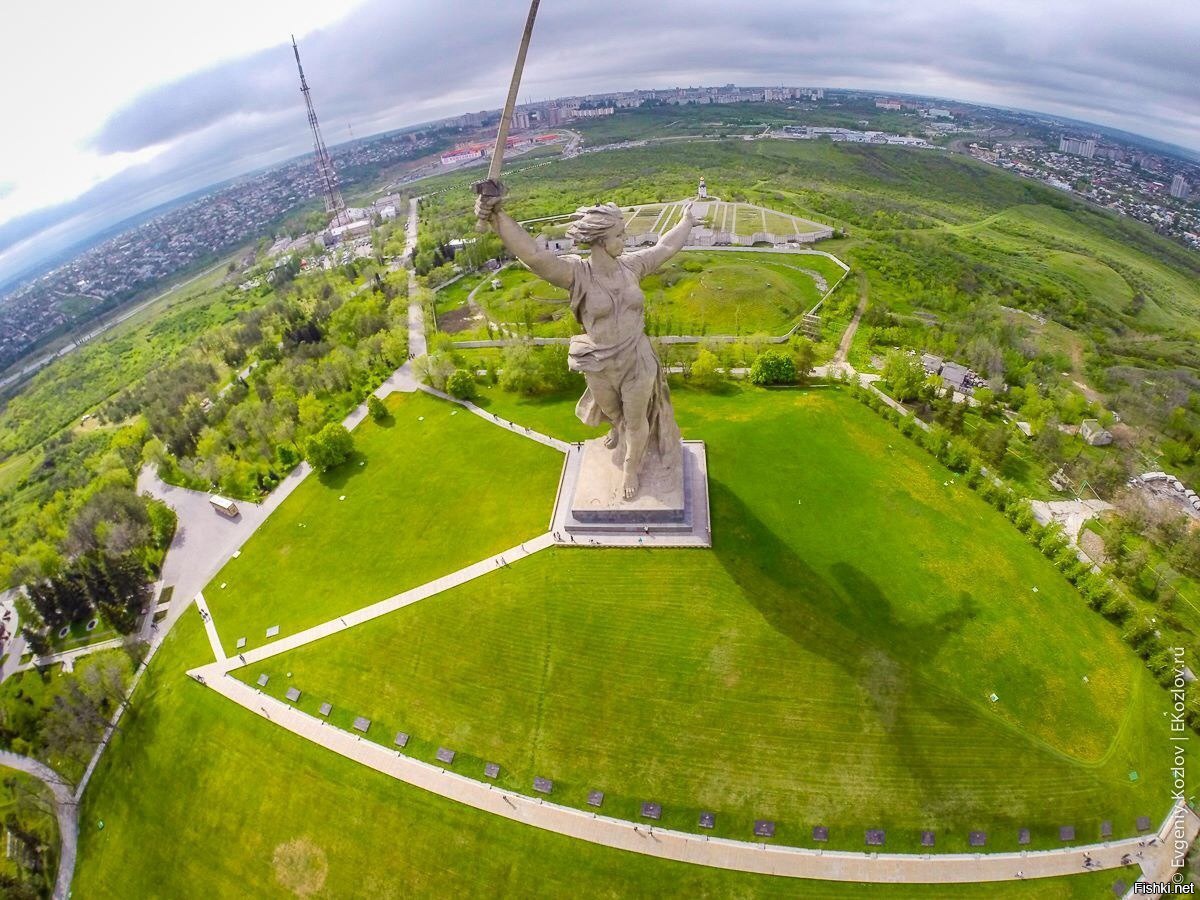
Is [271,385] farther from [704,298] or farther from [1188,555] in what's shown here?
[1188,555]

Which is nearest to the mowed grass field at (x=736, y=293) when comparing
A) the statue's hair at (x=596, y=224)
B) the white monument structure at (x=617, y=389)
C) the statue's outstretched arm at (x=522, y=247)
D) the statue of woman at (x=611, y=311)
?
the white monument structure at (x=617, y=389)

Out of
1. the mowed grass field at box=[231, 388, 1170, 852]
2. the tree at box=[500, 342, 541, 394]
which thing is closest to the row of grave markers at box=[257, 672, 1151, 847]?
the mowed grass field at box=[231, 388, 1170, 852]

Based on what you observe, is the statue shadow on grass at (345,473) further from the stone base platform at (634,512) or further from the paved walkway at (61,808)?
the paved walkway at (61,808)

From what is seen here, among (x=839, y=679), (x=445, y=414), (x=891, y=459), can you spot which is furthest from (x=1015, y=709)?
(x=445, y=414)

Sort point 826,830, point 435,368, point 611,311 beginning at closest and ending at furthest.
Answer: point 826,830 < point 611,311 < point 435,368

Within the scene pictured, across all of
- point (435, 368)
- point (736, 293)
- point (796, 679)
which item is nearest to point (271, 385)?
point (435, 368)

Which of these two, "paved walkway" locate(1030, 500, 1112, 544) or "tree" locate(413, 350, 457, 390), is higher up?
"tree" locate(413, 350, 457, 390)

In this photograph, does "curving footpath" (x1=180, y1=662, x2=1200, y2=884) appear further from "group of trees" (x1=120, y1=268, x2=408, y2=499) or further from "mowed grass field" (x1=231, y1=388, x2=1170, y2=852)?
"group of trees" (x1=120, y1=268, x2=408, y2=499)
